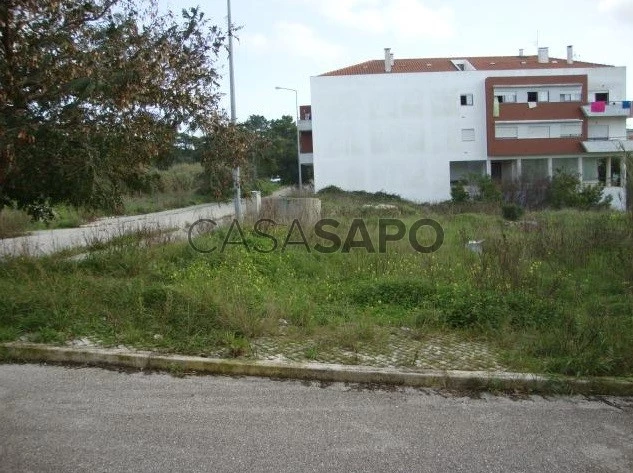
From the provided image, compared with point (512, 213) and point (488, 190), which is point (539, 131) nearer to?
point (488, 190)

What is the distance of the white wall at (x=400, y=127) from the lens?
48.8 m

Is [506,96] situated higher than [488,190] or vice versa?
[506,96]

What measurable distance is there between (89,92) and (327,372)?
3.66 m

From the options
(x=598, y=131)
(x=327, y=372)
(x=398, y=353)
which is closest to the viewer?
(x=327, y=372)

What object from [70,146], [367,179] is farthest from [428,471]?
[367,179]

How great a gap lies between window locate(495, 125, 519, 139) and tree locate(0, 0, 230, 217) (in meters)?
43.2

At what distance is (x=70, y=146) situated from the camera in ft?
21.2

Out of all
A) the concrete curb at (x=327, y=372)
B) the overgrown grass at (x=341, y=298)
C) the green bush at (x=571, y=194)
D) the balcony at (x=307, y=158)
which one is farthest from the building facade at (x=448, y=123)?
the concrete curb at (x=327, y=372)

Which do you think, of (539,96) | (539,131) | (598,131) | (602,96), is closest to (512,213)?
(539,131)

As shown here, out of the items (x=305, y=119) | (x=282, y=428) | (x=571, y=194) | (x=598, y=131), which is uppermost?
(x=305, y=119)

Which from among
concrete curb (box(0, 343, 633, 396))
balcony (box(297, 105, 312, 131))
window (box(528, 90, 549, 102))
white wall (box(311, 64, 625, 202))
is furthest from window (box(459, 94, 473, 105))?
concrete curb (box(0, 343, 633, 396))

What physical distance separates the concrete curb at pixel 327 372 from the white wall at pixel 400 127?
44521mm

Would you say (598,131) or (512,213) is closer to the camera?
(512,213)

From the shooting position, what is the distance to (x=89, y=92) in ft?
18.8
